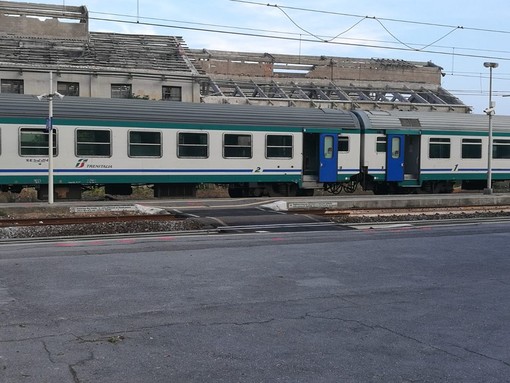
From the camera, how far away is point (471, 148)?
2728 centimetres

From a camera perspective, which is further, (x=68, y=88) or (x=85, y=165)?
(x=68, y=88)

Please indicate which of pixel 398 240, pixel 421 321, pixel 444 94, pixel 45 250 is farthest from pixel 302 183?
pixel 444 94

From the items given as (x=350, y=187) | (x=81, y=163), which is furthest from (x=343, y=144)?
(x=81, y=163)

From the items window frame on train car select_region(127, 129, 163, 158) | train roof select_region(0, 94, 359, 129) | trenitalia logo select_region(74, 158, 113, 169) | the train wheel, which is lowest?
the train wheel

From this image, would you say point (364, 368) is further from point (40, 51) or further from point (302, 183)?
point (40, 51)

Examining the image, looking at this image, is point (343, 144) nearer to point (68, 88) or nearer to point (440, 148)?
point (440, 148)

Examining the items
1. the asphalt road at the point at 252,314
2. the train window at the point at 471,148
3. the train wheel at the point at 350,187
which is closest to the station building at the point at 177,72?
the train wheel at the point at 350,187

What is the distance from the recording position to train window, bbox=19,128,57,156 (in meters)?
20.3

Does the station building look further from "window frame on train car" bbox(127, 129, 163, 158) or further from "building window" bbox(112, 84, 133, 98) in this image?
"window frame on train car" bbox(127, 129, 163, 158)

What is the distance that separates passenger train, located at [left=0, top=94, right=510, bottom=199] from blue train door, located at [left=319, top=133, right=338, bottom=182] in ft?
0.13

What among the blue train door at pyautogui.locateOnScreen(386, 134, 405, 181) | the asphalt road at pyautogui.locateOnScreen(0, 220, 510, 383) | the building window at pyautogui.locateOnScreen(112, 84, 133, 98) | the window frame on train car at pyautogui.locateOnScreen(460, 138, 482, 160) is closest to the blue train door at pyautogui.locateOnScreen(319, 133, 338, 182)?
the blue train door at pyautogui.locateOnScreen(386, 134, 405, 181)

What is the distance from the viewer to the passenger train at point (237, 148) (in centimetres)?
2064

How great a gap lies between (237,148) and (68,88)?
1457cm

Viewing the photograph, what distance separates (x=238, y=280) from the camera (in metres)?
8.87
